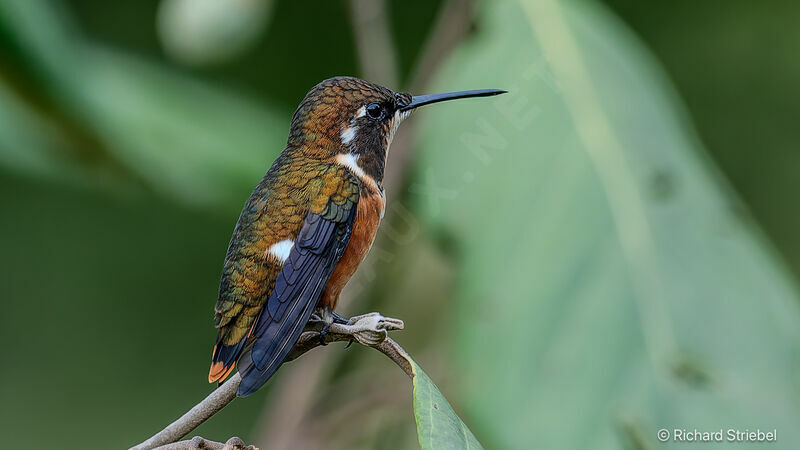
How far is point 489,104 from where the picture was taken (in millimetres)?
1464

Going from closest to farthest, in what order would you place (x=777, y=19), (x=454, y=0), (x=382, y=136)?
(x=382, y=136)
(x=454, y=0)
(x=777, y=19)

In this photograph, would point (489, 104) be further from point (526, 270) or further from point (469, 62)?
point (526, 270)

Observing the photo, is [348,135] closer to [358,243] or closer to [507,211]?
[358,243]

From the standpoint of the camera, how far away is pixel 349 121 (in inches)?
34.1

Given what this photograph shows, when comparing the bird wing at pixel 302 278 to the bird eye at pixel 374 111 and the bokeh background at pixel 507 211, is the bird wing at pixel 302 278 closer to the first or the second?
the bird eye at pixel 374 111

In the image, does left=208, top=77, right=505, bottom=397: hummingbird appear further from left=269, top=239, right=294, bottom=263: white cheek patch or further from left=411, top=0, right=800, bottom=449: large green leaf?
left=411, top=0, right=800, bottom=449: large green leaf

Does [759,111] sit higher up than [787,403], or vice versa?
[759,111]

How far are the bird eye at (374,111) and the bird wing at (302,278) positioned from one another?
9cm

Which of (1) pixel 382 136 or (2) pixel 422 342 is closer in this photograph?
(1) pixel 382 136

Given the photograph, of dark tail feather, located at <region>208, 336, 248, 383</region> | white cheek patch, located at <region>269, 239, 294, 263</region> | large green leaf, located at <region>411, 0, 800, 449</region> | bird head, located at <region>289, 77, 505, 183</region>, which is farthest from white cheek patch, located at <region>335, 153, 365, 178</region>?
large green leaf, located at <region>411, 0, 800, 449</region>

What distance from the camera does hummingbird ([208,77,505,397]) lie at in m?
0.64

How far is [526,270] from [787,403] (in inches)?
16.1

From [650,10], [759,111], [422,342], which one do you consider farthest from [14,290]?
[759,111]

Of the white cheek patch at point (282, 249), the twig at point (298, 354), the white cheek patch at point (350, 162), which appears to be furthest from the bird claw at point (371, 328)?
the white cheek patch at point (350, 162)
